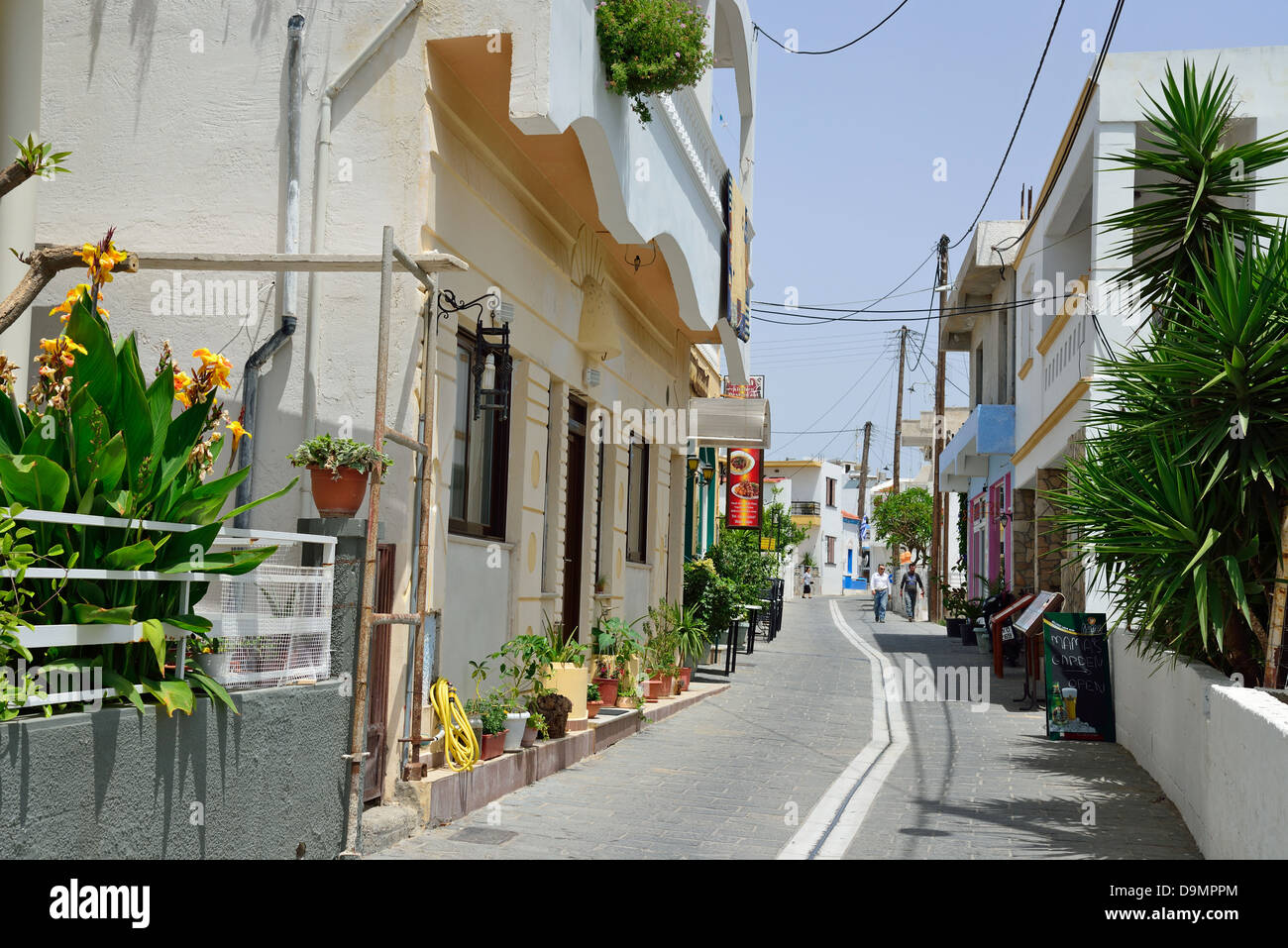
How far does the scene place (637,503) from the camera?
54.7ft

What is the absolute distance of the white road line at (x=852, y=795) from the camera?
782cm

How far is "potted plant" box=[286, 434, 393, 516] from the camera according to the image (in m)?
7.12

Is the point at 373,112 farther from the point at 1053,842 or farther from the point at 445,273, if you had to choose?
the point at 1053,842

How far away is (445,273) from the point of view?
29.7 feet

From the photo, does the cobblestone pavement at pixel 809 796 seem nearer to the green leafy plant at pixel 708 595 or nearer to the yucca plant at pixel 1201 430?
the yucca plant at pixel 1201 430

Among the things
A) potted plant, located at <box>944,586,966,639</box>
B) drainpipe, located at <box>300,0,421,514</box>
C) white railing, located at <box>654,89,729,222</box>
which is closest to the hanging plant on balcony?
white railing, located at <box>654,89,729,222</box>

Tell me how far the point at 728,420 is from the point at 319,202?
12.0 meters

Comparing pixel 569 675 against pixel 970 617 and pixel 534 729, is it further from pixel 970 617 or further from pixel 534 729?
pixel 970 617

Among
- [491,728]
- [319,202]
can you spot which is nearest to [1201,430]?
[491,728]

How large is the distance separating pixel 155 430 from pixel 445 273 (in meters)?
3.87

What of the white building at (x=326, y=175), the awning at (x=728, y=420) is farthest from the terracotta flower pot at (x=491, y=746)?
the awning at (x=728, y=420)

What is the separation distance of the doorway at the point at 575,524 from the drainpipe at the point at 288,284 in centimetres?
513
